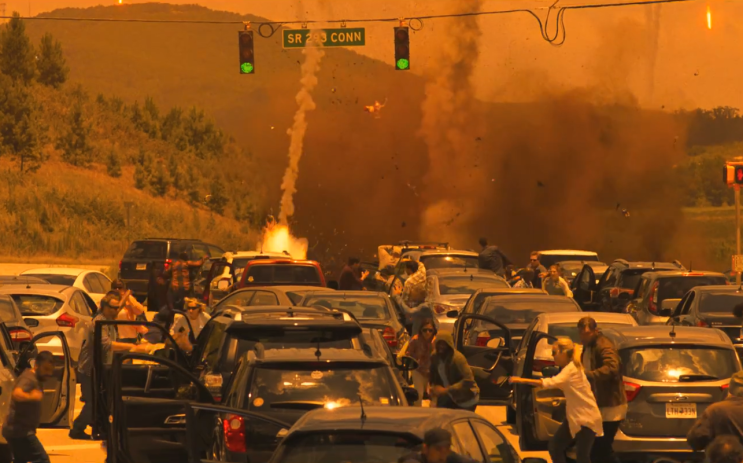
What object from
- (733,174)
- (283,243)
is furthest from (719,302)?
(283,243)

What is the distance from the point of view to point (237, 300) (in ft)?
72.5

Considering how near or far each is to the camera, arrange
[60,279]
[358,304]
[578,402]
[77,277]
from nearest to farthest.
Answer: [578,402] → [358,304] → [77,277] → [60,279]

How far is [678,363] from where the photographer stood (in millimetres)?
13383

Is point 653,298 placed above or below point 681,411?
below

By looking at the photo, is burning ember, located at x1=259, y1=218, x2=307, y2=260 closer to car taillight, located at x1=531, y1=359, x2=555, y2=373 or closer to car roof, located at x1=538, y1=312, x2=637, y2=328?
car roof, located at x1=538, y1=312, x2=637, y2=328

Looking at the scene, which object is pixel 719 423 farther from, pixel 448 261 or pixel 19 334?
pixel 448 261

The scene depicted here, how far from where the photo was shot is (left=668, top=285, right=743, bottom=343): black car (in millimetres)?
19859

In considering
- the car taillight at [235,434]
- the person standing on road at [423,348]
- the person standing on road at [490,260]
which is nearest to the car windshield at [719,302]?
the person standing on road at [423,348]

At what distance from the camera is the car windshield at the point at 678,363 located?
13281 millimetres

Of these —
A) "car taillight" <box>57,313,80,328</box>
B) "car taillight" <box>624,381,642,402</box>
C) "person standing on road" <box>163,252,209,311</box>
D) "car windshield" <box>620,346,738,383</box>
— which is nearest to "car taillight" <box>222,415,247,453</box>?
"car taillight" <box>624,381,642,402</box>

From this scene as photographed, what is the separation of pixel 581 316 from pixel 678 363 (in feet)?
7.77

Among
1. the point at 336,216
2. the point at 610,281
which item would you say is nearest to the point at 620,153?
the point at 336,216

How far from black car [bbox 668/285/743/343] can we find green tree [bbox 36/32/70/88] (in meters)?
95.8

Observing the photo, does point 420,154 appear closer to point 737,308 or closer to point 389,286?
point 389,286
